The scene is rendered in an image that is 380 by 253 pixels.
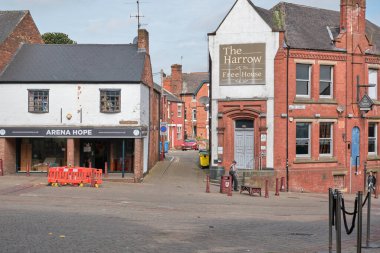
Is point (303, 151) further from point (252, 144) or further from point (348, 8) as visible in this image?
point (348, 8)

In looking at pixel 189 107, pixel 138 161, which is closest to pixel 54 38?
pixel 189 107

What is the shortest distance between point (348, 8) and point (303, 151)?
31.1ft

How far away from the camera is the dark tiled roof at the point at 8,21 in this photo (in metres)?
33.0

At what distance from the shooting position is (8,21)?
113ft

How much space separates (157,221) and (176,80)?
62.4 m

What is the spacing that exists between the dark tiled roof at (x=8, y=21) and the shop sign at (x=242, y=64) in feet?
46.7

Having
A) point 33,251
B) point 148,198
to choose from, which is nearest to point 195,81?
point 148,198

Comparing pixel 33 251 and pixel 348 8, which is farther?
pixel 348 8

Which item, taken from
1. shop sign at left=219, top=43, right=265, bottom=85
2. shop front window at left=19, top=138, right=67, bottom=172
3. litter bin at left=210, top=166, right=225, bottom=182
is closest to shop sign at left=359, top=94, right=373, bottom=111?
shop sign at left=219, top=43, right=265, bottom=85

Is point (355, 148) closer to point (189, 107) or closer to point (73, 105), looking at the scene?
point (73, 105)

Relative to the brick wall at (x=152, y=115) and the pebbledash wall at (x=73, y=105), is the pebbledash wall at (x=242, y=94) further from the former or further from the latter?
the brick wall at (x=152, y=115)

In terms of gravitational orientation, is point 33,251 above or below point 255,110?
below

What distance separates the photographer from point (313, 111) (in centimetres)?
3011

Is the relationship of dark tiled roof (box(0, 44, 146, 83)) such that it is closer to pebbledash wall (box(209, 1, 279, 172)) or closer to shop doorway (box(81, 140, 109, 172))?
shop doorway (box(81, 140, 109, 172))
